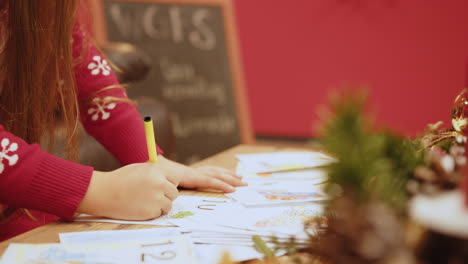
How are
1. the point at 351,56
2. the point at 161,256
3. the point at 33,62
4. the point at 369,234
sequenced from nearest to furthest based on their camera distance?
1. the point at 369,234
2. the point at 161,256
3. the point at 33,62
4. the point at 351,56

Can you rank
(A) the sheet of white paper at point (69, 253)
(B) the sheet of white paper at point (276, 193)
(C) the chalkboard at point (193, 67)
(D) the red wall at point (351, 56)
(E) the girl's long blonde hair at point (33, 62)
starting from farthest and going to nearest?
(D) the red wall at point (351, 56) → (C) the chalkboard at point (193, 67) → (E) the girl's long blonde hair at point (33, 62) → (B) the sheet of white paper at point (276, 193) → (A) the sheet of white paper at point (69, 253)

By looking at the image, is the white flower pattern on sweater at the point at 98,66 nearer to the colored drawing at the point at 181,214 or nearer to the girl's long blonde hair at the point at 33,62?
the girl's long blonde hair at the point at 33,62

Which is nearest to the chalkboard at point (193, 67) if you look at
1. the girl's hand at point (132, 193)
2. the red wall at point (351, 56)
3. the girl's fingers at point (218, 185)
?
the red wall at point (351, 56)

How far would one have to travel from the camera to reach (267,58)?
12.9ft

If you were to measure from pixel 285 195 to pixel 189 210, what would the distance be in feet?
0.49

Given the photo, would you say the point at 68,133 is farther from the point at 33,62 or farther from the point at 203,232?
the point at 203,232

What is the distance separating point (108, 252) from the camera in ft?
1.65

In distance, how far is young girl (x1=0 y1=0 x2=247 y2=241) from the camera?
64 centimetres

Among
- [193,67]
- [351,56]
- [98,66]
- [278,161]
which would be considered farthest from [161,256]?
[351,56]

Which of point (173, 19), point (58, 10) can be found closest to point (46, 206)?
point (58, 10)

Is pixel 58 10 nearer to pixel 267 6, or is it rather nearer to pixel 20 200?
pixel 20 200

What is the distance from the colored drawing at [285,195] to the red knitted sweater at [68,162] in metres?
0.25

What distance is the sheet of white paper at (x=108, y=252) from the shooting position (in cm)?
49

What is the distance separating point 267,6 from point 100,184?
337 centimetres
